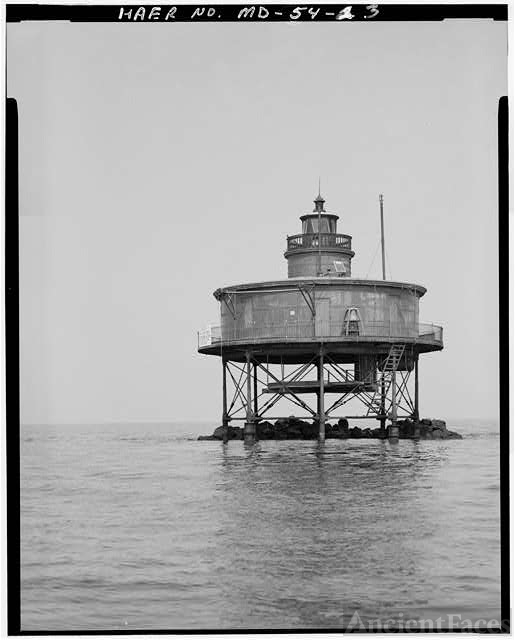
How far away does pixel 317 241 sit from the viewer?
2015 inches

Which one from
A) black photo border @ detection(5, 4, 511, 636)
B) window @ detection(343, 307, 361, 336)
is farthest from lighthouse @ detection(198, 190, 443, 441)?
black photo border @ detection(5, 4, 511, 636)

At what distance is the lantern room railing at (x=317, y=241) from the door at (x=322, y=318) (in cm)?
A: 545

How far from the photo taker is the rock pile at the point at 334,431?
5169cm

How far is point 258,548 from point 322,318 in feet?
94.2

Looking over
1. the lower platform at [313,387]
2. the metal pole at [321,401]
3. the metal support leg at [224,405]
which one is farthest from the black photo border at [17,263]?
the metal support leg at [224,405]

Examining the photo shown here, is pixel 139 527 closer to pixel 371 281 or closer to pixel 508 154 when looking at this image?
pixel 508 154

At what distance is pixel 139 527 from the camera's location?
820 inches

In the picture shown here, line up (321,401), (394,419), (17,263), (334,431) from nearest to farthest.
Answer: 1. (17,263)
2. (321,401)
3. (394,419)
4. (334,431)

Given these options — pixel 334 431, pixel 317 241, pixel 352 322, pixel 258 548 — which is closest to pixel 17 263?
pixel 258 548

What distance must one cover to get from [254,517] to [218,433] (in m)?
33.2

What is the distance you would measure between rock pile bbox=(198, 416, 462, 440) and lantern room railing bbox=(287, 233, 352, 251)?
341 inches

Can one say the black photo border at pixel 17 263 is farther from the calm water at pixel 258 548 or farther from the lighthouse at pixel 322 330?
the lighthouse at pixel 322 330

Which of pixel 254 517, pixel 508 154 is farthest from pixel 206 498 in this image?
pixel 508 154

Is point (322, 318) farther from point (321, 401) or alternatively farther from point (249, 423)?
point (249, 423)
